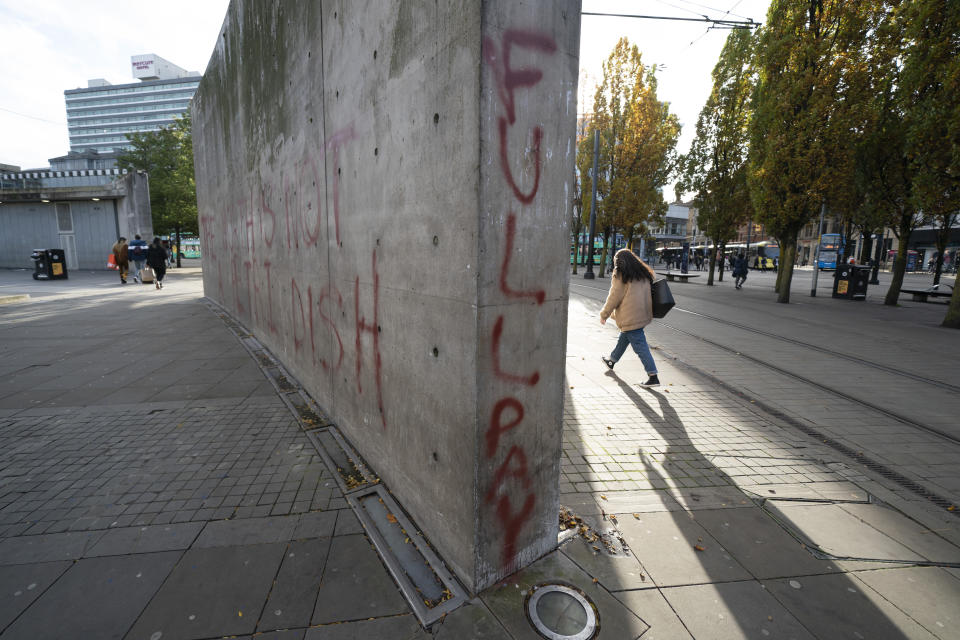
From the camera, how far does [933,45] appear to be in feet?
32.7

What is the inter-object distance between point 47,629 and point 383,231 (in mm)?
2563

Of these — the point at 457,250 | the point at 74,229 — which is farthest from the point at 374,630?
the point at 74,229

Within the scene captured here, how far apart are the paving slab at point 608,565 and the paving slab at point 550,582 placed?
5 cm

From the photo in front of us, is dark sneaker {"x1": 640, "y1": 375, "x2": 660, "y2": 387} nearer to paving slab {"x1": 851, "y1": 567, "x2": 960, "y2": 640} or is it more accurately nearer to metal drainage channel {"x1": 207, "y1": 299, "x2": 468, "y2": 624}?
paving slab {"x1": 851, "y1": 567, "x2": 960, "y2": 640}

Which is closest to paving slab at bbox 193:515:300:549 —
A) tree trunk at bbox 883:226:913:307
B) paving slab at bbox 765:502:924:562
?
paving slab at bbox 765:502:924:562

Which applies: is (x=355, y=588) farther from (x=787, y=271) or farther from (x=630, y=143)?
(x=630, y=143)

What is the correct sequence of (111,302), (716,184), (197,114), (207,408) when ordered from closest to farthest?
(207,408), (197,114), (111,302), (716,184)

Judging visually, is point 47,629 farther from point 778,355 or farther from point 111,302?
point 111,302

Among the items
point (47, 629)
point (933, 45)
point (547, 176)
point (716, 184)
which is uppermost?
point (933, 45)

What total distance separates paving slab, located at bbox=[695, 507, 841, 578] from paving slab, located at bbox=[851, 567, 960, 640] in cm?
20

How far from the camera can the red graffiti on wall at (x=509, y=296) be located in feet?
6.43

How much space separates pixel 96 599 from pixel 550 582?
91.4 inches

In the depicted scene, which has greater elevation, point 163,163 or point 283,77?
point 163,163

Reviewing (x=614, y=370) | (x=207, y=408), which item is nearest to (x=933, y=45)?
(x=614, y=370)
